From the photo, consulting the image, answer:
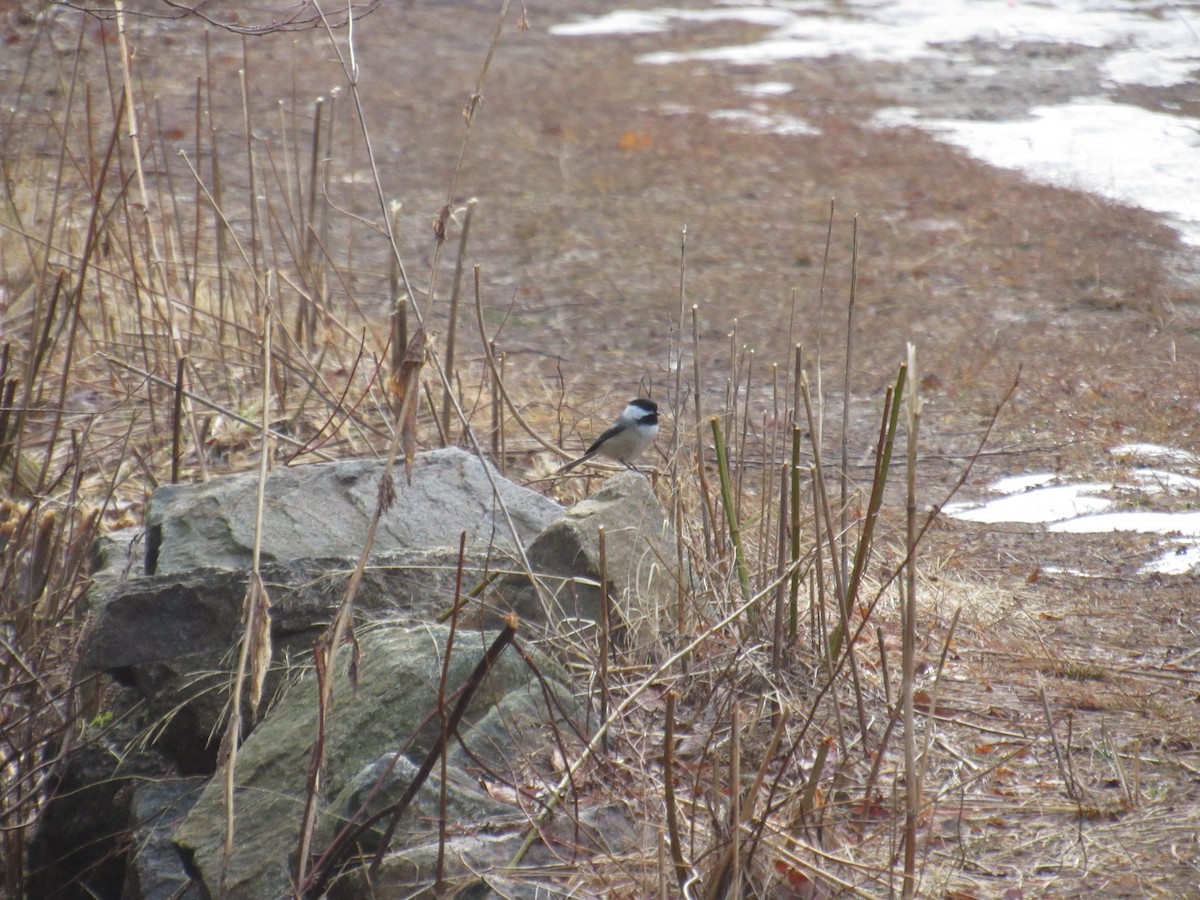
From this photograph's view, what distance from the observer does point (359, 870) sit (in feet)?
7.45

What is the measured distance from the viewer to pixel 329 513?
3.40 metres

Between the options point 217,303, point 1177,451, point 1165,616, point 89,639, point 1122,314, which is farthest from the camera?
point 1122,314

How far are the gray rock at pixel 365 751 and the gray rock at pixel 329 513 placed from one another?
58 cm

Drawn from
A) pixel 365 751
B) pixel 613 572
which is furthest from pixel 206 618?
pixel 613 572

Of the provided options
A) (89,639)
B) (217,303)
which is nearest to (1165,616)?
(89,639)

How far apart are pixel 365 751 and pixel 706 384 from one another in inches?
144

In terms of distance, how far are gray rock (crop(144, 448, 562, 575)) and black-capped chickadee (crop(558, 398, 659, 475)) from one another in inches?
37.7

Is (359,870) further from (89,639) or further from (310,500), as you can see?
(310,500)

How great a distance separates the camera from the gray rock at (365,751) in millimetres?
2410

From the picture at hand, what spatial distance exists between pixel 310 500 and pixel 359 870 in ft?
4.52

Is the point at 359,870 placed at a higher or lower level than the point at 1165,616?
higher

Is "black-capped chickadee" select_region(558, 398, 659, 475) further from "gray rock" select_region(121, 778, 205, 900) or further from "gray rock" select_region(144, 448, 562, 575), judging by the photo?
"gray rock" select_region(121, 778, 205, 900)

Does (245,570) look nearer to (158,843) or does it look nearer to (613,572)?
(158,843)

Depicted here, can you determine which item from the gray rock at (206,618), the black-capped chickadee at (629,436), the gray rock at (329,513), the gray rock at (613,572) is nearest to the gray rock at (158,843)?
the gray rock at (206,618)
